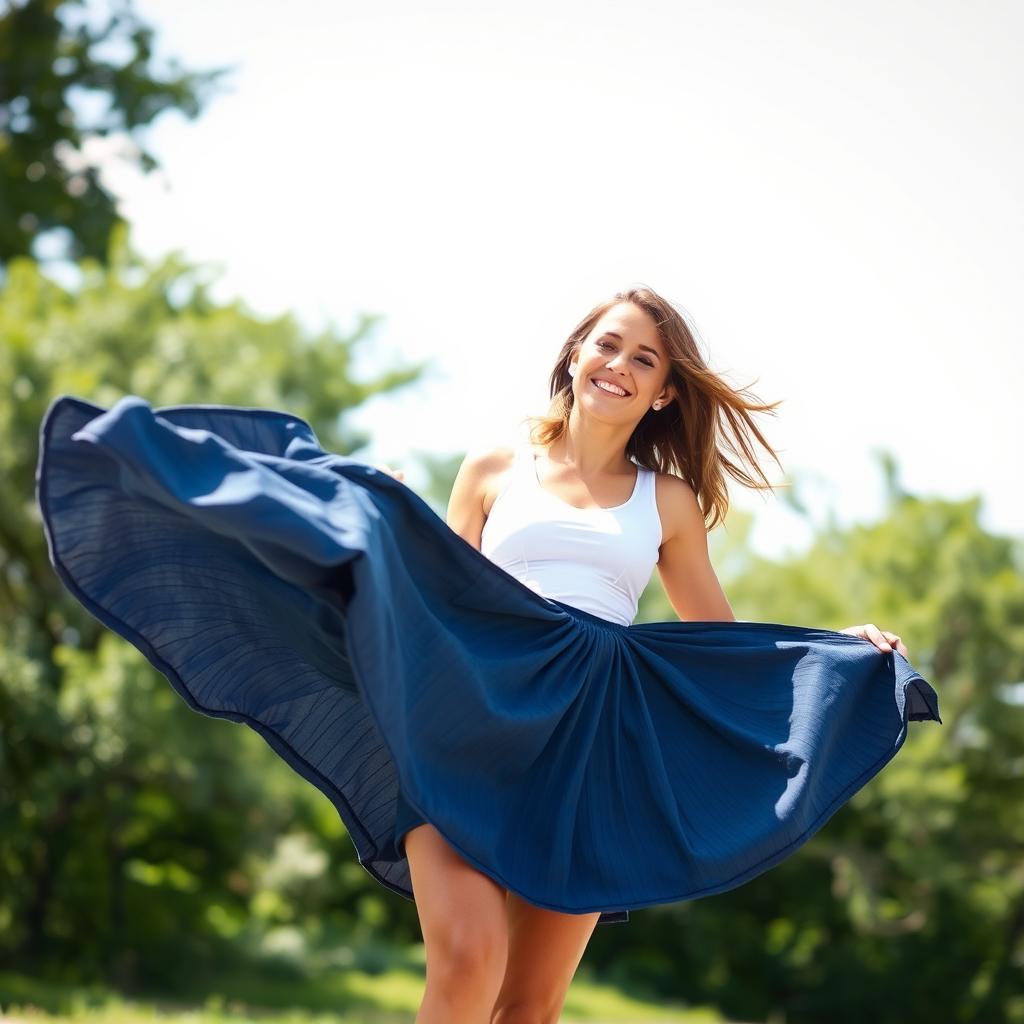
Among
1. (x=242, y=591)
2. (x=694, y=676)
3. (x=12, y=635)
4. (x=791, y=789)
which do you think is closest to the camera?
(x=242, y=591)

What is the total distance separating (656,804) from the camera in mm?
3066

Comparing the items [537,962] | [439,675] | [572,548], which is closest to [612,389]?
[572,548]

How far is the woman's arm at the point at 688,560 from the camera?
3.61 meters

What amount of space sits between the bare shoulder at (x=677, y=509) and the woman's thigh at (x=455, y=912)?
1.21 meters

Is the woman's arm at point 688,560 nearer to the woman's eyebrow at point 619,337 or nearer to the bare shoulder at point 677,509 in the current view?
the bare shoulder at point 677,509

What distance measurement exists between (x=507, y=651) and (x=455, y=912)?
0.65 m

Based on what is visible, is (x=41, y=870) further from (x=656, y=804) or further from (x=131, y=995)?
(x=656, y=804)

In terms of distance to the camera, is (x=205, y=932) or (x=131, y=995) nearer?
(x=131, y=995)

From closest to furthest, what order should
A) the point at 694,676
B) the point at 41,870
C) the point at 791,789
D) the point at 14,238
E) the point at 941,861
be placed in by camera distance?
the point at 791,789
the point at 694,676
the point at 41,870
the point at 14,238
the point at 941,861

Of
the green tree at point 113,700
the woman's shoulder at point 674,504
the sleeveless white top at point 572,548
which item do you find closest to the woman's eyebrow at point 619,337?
the woman's shoulder at point 674,504

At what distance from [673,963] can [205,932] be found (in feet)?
27.5

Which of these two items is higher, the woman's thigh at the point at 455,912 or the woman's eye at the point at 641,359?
the woman's eye at the point at 641,359

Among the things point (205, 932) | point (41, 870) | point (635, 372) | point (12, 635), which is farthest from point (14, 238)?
point (635, 372)

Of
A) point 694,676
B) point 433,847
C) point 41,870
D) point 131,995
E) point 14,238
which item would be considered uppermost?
point 14,238
